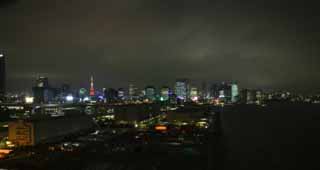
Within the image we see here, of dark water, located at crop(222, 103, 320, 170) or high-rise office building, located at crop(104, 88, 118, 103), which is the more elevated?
high-rise office building, located at crop(104, 88, 118, 103)

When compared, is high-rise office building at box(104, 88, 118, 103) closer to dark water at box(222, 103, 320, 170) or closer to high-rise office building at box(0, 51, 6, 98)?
high-rise office building at box(0, 51, 6, 98)

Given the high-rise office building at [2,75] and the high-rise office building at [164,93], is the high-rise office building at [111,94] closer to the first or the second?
the high-rise office building at [164,93]

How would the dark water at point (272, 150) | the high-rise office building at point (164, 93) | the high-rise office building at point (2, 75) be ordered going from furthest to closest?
the high-rise office building at point (164, 93) → the high-rise office building at point (2, 75) → the dark water at point (272, 150)

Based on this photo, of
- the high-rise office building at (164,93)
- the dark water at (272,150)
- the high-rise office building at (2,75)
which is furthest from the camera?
the high-rise office building at (164,93)

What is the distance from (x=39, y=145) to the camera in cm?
2061

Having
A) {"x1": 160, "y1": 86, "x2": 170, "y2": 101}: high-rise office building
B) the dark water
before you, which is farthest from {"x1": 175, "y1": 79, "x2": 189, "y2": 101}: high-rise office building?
the dark water

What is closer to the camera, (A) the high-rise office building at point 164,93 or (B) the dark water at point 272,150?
(B) the dark water at point 272,150

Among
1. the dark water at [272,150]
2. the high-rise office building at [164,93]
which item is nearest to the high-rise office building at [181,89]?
the high-rise office building at [164,93]

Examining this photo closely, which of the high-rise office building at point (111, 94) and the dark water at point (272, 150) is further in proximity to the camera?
the high-rise office building at point (111, 94)

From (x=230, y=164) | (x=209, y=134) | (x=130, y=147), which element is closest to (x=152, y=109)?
(x=209, y=134)

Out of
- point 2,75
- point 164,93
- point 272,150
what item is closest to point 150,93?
point 164,93

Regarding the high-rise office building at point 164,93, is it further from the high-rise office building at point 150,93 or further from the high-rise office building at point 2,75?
the high-rise office building at point 2,75

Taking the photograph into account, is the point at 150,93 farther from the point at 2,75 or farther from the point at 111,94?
the point at 2,75

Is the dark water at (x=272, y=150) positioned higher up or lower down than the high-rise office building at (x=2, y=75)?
lower down
